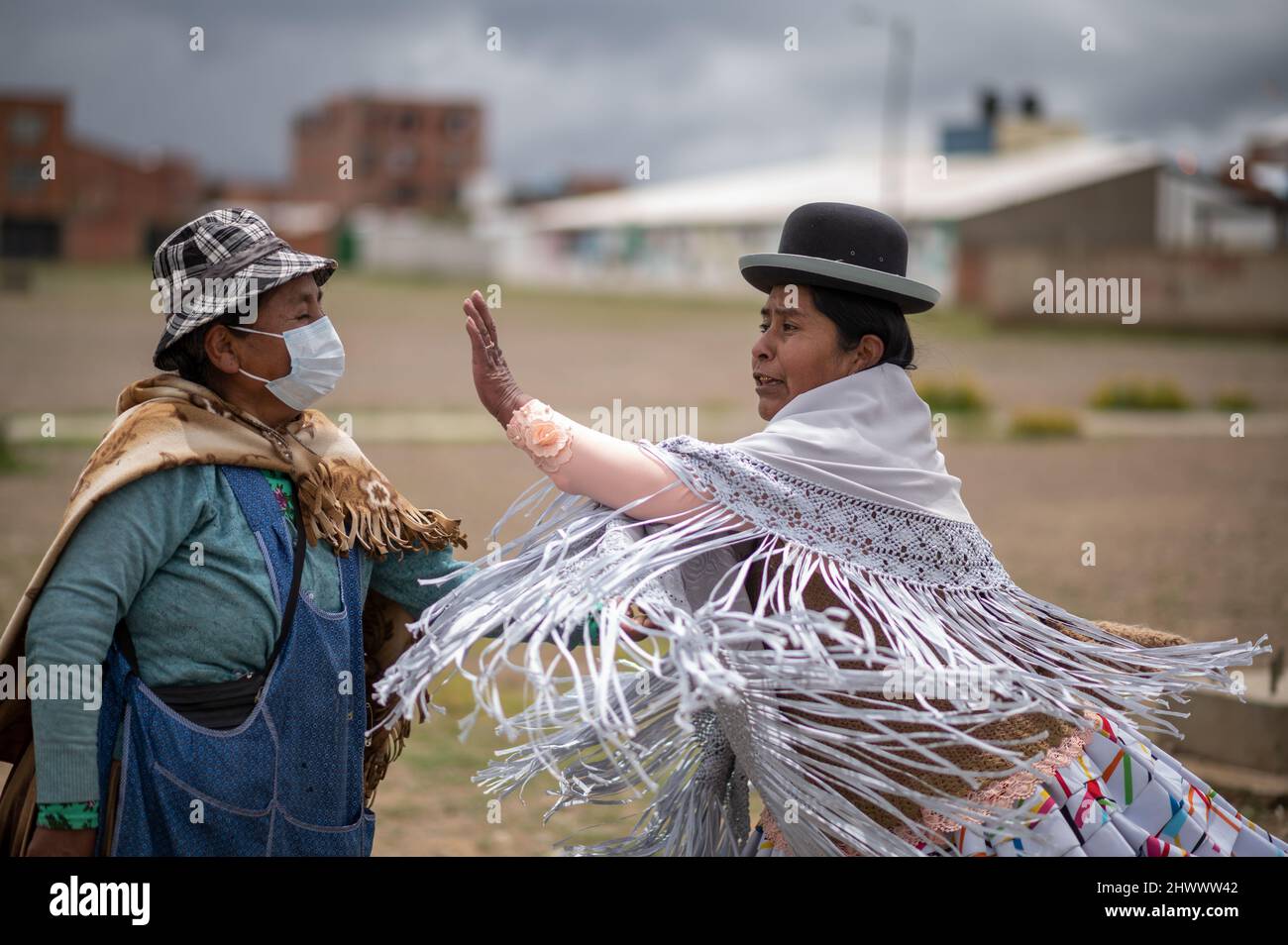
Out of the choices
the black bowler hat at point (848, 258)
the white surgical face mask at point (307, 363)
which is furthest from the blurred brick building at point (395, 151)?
the black bowler hat at point (848, 258)

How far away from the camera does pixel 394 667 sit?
2.57 m

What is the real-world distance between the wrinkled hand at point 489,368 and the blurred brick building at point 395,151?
7412 centimetres

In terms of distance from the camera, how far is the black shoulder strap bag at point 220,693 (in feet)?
8.53

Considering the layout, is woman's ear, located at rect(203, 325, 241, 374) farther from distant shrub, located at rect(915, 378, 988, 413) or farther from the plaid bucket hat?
distant shrub, located at rect(915, 378, 988, 413)

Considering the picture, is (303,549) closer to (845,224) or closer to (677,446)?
(677,446)

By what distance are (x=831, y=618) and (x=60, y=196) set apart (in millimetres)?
56586

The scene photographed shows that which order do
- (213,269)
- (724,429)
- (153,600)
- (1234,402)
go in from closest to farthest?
(153,600), (213,269), (724,429), (1234,402)

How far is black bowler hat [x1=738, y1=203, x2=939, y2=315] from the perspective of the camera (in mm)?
2709

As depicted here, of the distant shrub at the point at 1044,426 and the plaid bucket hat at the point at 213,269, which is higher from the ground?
the plaid bucket hat at the point at 213,269

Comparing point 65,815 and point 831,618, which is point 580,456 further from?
point 65,815

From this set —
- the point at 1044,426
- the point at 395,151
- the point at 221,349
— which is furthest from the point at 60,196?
the point at 221,349

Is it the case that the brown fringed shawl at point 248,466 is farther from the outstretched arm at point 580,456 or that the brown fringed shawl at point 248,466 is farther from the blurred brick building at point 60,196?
the blurred brick building at point 60,196

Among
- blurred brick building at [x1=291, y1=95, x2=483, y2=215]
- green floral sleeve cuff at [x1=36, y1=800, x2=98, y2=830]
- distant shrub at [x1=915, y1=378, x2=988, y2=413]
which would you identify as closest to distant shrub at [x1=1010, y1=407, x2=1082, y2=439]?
distant shrub at [x1=915, y1=378, x2=988, y2=413]

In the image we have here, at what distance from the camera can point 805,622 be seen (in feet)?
8.14
